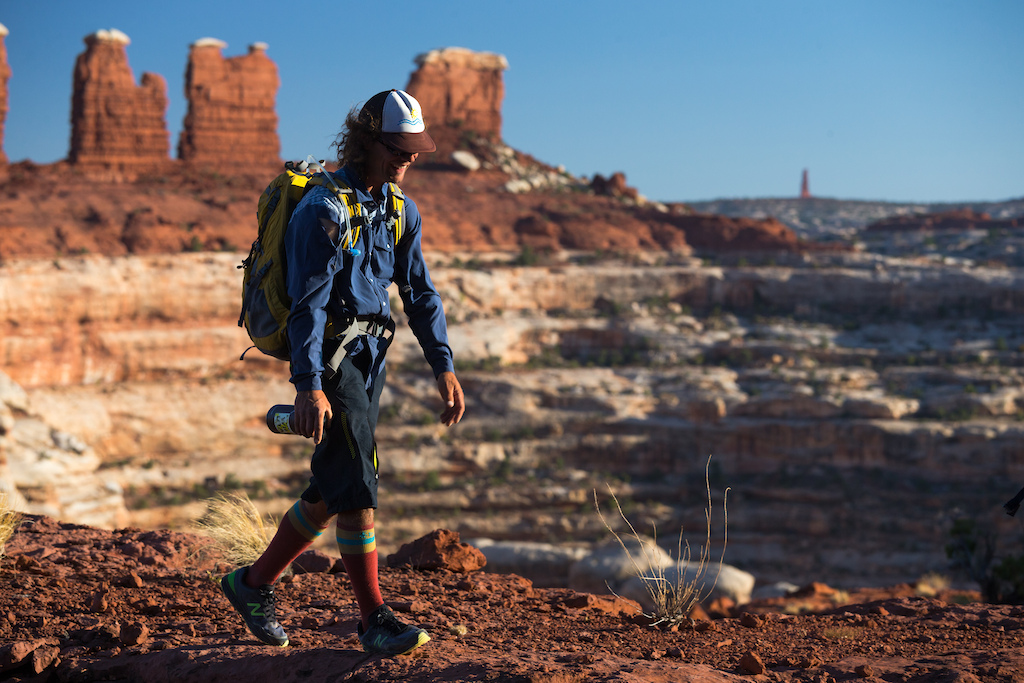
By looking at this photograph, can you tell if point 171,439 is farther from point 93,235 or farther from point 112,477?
point 93,235

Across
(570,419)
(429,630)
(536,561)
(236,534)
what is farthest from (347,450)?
(570,419)

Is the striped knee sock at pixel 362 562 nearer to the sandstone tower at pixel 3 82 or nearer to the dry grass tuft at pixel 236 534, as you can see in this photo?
the dry grass tuft at pixel 236 534

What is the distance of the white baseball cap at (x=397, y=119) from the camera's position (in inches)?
122

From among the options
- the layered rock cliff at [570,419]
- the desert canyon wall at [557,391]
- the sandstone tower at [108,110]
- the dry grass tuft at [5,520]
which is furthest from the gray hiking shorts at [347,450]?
the sandstone tower at [108,110]

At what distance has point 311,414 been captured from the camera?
110 inches

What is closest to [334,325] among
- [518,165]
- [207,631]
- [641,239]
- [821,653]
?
[207,631]

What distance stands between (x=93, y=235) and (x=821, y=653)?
31281 mm

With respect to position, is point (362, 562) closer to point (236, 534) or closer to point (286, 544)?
point (286, 544)

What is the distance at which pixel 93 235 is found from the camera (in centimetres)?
3041

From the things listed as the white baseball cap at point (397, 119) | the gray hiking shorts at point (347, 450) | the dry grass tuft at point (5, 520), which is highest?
the white baseball cap at point (397, 119)

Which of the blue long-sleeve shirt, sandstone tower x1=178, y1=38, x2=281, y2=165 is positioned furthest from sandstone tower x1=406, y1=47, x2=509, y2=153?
the blue long-sleeve shirt

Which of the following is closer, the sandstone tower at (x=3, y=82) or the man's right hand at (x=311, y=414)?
the man's right hand at (x=311, y=414)

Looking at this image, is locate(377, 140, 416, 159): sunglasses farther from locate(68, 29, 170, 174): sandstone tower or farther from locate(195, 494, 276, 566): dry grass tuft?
locate(68, 29, 170, 174): sandstone tower

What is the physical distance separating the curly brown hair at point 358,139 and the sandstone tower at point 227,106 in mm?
40021
